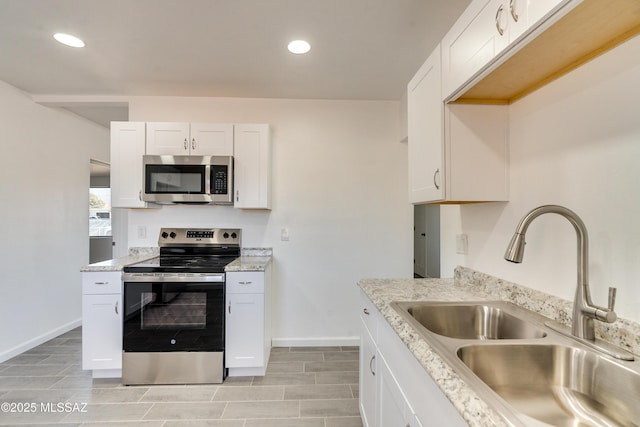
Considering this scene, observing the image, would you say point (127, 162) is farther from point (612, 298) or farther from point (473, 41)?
point (612, 298)

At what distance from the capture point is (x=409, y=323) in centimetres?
110

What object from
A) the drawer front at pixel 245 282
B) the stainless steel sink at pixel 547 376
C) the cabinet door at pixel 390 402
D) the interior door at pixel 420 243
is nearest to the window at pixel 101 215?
the drawer front at pixel 245 282

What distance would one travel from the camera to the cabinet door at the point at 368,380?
147 cm

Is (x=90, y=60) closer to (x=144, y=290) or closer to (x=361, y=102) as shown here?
(x=144, y=290)

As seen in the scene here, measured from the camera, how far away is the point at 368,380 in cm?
162

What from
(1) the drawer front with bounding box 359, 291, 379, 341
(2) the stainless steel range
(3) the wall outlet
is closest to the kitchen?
(2) the stainless steel range

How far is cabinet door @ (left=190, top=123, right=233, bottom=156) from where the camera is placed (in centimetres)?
265

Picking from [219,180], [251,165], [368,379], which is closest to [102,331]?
[219,180]

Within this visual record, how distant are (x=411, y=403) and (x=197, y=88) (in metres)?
2.89

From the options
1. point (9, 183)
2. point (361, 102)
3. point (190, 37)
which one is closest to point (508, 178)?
point (361, 102)

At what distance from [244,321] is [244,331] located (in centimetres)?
8

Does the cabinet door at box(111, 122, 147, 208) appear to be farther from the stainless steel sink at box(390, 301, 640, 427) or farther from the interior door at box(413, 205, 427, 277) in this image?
the interior door at box(413, 205, 427, 277)

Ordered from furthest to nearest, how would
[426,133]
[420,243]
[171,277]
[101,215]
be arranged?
[420,243] < [101,215] < [171,277] < [426,133]

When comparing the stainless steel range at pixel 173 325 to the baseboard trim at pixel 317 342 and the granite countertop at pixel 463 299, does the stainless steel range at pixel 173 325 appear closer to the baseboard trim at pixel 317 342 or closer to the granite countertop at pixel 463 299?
the baseboard trim at pixel 317 342
